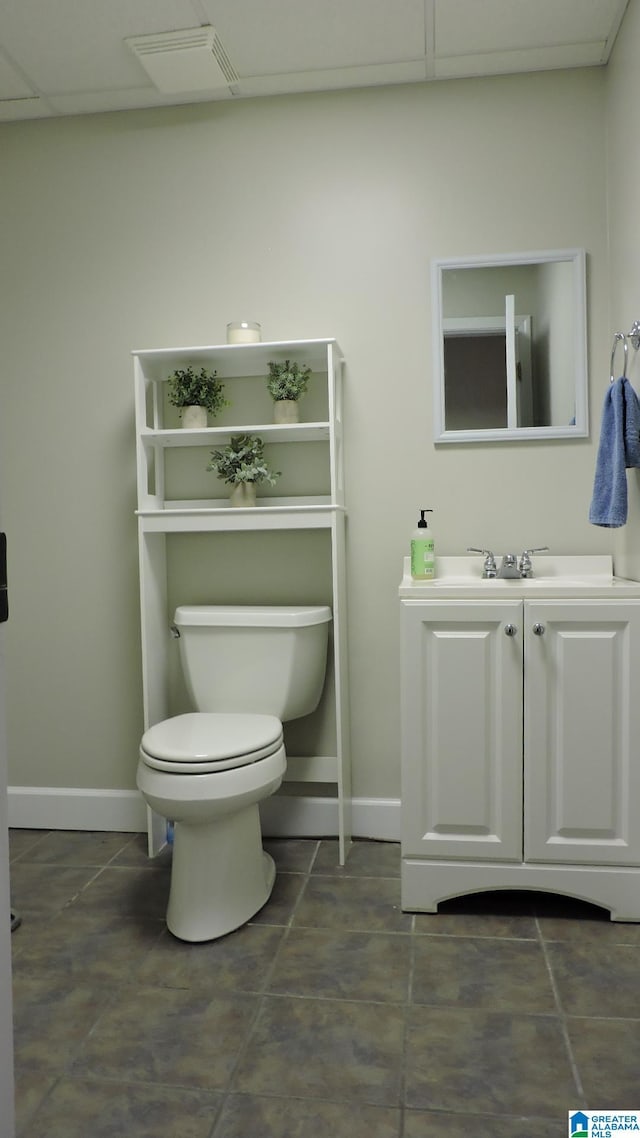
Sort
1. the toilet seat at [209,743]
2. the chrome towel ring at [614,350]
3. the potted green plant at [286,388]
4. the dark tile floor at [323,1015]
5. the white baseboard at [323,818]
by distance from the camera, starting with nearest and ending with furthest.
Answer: the dark tile floor at [323,1015]
the toilet seat at [209,743]
the chrome towel ring at [614,350]
the potted green plant at [286,388]
the white baseboard at [323,818]

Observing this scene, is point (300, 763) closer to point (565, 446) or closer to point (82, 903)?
point (82, 903)

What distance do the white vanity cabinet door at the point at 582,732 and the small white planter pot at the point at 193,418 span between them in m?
1.14

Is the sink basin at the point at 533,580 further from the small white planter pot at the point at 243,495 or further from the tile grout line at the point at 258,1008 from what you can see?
the tile grout line at the point at 258,1008

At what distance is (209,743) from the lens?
1.92 m

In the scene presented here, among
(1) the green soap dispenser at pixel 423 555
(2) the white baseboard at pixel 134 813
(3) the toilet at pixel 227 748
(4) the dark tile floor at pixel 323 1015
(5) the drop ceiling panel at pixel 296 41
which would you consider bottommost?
(4) the dark tile floor at pixel 323 1015

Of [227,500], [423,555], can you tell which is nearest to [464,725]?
[423,555]

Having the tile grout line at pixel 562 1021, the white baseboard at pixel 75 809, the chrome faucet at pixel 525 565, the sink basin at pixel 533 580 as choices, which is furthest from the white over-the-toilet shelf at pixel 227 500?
the tile grout line at pixel 562 1021

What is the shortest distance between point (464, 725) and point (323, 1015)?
29.4 inches

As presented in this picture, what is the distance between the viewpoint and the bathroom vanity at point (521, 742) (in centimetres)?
194

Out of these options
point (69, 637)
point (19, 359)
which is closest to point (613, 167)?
point (19, 359)

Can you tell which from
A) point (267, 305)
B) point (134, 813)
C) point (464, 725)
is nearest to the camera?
point (464, 725)

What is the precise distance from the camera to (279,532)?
2.51 meters

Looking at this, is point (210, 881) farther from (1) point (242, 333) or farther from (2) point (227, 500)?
(1) point (242, 333)

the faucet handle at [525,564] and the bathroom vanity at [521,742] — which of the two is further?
the faucet handle at [525,564]
